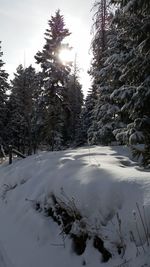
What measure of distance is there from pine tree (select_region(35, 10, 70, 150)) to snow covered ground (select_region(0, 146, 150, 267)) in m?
23.3

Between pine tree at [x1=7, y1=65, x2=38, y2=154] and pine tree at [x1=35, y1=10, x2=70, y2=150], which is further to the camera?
pine tree at [x1=7, y1=65, x2=38, y2=154]

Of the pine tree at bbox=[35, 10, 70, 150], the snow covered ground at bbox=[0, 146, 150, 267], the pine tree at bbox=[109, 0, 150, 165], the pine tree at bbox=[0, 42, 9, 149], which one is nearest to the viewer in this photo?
the snow covered ground at bbox=[0, 146, 150, 267]

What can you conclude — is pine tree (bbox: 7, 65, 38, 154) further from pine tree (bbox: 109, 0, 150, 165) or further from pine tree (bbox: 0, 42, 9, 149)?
pine tree (bbox: 109, 0, 150, 165)

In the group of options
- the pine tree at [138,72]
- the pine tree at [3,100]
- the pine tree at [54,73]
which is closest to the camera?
the pine tree at [138,72]

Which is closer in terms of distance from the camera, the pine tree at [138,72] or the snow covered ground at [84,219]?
the snow covered ground at [84,219]

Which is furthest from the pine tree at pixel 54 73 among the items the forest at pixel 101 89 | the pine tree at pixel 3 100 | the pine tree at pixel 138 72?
the pine tree at pixel 138 72

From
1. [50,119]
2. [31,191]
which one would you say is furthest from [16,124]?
[31,191]

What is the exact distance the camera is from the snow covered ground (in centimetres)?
490

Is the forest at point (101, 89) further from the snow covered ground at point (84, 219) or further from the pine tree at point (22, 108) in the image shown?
the snow covered ground at point (84, 219)

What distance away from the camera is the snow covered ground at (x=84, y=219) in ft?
16.1

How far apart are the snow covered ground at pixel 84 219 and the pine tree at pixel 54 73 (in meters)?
23.3

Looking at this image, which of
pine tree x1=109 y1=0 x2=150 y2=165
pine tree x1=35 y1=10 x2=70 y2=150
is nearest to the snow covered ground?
pine tree x1=109 y1=0 x2=150 y2=165

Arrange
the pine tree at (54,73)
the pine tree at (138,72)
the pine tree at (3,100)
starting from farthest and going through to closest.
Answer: the pine tree at (3,100) → the pine tree at (54,73) → the pine tree at (138,72)

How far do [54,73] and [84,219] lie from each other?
27778 mm
